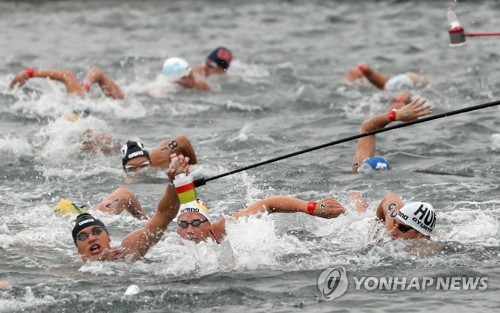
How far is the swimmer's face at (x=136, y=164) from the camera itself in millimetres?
14344

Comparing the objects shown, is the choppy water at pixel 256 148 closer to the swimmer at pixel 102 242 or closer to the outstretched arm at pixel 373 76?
the swimmer at pixel 102 242

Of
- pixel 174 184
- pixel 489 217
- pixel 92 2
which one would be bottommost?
pixel 489 217

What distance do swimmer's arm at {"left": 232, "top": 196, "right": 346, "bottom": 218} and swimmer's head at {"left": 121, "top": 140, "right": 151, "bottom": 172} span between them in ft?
9.92

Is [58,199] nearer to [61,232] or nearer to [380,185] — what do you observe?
[61,232]

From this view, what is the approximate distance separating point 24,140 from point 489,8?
15.7 metres

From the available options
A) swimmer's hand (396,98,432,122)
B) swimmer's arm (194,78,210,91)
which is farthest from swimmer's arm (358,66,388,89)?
swimmer's hand (396,98,432,122)

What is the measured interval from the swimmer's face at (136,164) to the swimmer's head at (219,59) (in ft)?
23.1

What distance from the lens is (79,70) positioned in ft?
73.4

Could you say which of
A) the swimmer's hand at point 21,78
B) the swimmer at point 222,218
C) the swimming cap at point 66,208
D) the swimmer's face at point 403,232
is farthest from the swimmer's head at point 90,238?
the swimmer's hand at point 21,78

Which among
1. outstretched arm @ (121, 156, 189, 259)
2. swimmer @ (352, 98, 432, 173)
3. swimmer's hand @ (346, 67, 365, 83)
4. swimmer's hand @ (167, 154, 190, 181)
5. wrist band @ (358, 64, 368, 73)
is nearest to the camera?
swimmer's hand @ (167, 154, 190, 181)

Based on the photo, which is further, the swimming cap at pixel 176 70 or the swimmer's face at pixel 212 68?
the swimmer's face at pixel 212 68

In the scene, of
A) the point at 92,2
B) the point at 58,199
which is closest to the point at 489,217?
the point at 58,199

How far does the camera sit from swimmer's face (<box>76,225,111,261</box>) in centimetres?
1095

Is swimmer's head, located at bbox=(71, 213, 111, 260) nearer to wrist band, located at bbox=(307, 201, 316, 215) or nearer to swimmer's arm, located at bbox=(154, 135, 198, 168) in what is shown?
wrist band, located at bbox=(307, 201, 316, 215)
